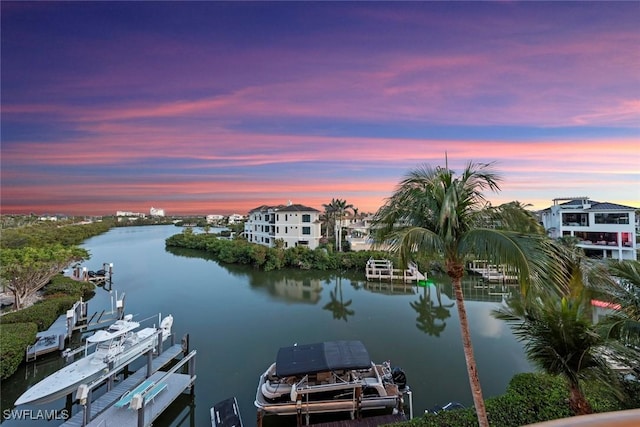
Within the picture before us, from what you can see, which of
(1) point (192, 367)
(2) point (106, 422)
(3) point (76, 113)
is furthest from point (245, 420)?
(3) point (76, 113)

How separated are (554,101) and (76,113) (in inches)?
839

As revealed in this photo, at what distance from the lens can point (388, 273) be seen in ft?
85.9

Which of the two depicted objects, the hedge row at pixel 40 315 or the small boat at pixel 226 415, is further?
the hedge row at pixel 40 315

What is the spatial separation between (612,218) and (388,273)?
19.9 m

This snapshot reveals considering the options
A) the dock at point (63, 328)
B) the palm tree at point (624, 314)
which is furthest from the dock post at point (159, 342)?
the palm tree at point (624, 314)

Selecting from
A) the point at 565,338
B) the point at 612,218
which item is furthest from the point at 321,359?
the point at 612,218

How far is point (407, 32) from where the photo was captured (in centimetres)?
1165

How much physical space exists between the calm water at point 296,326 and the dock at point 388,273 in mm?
1339

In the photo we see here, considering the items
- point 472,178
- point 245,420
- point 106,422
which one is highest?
point 472,178

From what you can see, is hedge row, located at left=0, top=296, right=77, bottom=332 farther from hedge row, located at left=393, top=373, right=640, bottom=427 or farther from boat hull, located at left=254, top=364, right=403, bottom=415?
hedge row, located at left=393, top=373, right=640, bottom=427

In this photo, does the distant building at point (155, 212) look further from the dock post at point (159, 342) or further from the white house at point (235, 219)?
the dock post at point (159, 342)

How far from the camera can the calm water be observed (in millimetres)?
9789

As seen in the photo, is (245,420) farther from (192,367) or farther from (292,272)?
(292,272)

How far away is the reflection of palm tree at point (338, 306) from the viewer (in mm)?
17219
